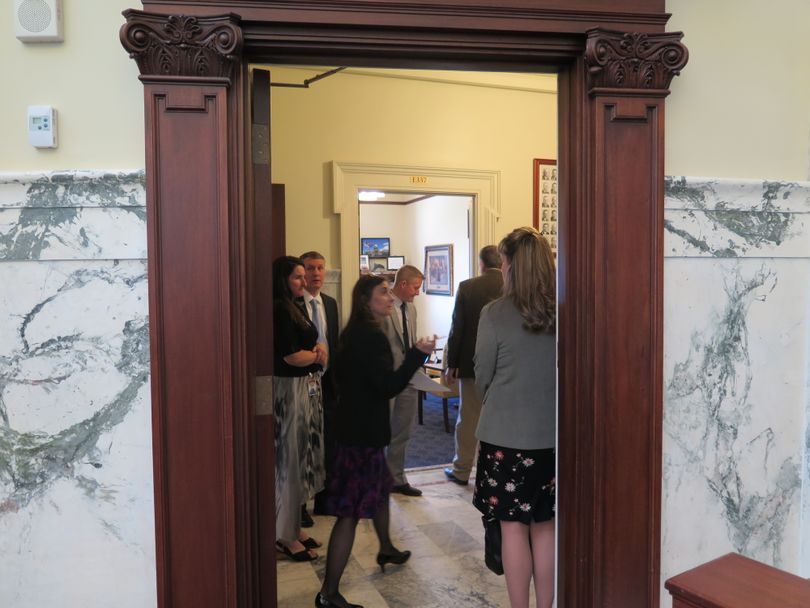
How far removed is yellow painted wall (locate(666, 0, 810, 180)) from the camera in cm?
184

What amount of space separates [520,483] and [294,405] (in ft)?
4.14

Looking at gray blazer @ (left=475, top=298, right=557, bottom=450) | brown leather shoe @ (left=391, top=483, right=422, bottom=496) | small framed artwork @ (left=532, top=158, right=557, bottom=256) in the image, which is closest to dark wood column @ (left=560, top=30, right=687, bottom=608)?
gray blazer @ (left=475, top=298, right=557, bottom=450)

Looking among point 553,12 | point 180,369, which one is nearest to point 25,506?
point 180,369

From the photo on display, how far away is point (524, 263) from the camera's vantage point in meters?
2.24

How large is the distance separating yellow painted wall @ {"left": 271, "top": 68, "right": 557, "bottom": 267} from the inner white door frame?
0.06 m

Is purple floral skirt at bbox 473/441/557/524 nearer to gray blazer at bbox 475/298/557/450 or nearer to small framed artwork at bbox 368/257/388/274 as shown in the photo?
gray blazer at bbox 475/298/557/450

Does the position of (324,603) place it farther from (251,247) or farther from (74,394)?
(251,247)

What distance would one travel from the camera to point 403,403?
13.0 ft

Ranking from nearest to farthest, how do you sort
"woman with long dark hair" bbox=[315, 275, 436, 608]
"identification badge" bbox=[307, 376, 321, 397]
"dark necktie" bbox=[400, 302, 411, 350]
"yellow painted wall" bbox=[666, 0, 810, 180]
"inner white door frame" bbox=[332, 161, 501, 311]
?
1. "yellow painted wall" bbox=[666, 0, 810, 180]
2. "woman with long dark hair" bbox=[315, 275, 436, 608]
3. "identification badge" bbox=[307, 376, 321, 397]
4. "dark necktie" bbox=[400, 302, 411, 350]
5. "inner white door frame" bbox=[332, 161, 501, 311]

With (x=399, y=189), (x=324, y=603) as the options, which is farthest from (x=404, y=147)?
(x=324, y=603)

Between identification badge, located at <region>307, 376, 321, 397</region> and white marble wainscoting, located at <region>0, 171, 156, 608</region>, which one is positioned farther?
identification badge, located at <region>307, 376, 321, 397</region>

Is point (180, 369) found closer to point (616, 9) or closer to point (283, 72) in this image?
point (616, 9)

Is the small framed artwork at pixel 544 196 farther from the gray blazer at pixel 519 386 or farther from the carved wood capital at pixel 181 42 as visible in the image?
the carved wood capital at pixel 181 42

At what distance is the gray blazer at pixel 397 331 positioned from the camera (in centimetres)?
334
